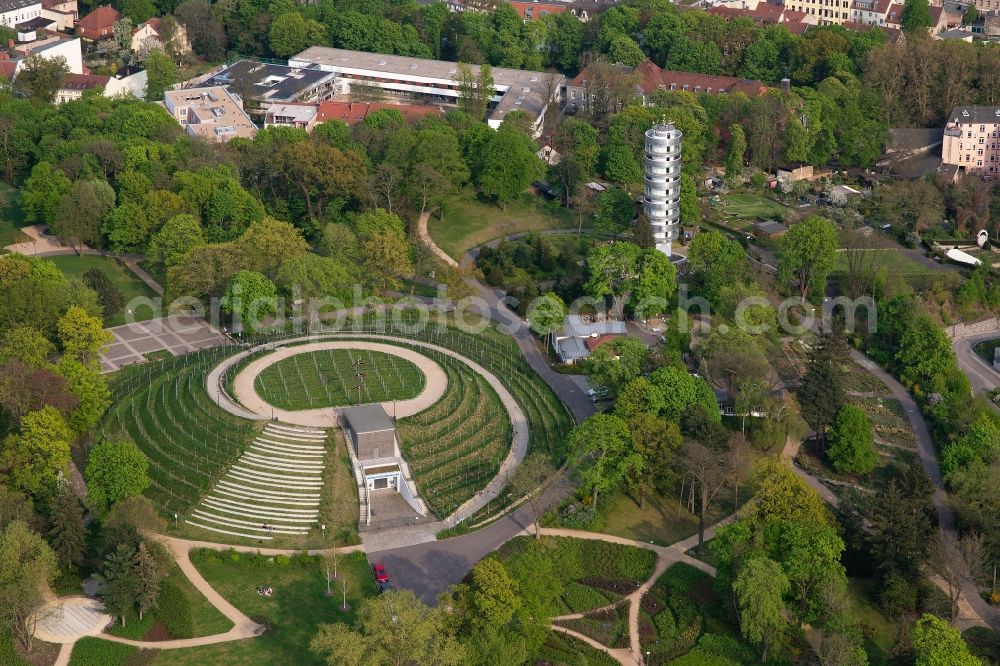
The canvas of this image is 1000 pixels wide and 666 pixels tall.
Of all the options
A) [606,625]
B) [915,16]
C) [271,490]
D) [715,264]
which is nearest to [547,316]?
[715,264]

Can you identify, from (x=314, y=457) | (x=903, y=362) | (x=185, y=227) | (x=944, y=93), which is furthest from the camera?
(x=944, y=93)

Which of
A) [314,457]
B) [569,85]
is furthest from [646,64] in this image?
[314,457]

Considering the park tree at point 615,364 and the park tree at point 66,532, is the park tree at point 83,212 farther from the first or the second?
the park tree at point 615,364

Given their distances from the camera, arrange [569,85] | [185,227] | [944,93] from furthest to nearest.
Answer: [569,85] → [944,93] → [185,227]

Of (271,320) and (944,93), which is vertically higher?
(944,93)

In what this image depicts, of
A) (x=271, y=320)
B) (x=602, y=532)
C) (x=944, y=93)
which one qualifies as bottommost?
(x=602, y=532)

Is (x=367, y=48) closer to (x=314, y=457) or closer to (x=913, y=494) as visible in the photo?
(x=314, y=457)
